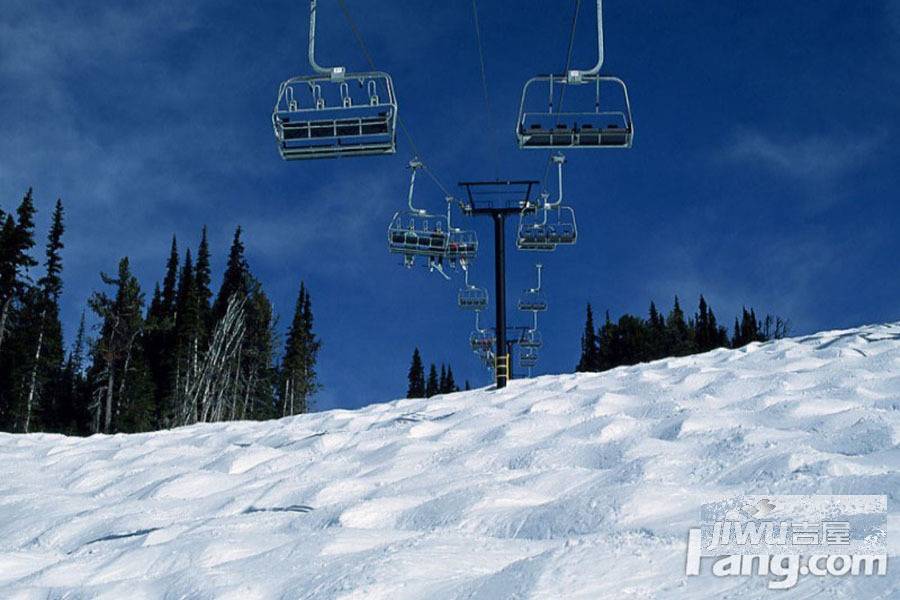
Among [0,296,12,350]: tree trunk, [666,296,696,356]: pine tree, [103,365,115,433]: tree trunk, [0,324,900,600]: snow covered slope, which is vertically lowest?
[0,324,900,600]: snow covered slope

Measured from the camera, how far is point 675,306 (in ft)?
291

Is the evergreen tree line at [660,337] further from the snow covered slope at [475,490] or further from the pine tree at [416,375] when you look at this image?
the snow covered slope at [475,490]

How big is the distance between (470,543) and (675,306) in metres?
88.7

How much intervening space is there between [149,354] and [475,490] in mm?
55130

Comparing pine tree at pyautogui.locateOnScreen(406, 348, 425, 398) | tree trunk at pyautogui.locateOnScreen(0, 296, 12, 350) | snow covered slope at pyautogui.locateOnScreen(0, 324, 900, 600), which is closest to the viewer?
snow covered slope at pyautogui.locateOnScreen(0, 324, 900, 600)

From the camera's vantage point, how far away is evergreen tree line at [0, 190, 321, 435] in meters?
42.4

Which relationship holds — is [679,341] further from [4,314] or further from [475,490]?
[475,490]

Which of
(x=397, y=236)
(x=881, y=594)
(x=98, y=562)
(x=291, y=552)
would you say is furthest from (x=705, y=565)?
(x=397, y=236)

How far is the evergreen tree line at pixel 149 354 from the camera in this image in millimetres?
42406

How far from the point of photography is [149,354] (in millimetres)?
55156

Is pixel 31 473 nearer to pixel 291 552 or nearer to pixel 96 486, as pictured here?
pixel 96 486

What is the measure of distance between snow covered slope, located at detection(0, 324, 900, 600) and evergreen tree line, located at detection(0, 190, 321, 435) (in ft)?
108

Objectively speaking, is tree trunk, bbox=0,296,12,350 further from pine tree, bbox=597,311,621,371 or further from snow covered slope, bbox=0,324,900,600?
pine tree, bbox=597,311,621,371

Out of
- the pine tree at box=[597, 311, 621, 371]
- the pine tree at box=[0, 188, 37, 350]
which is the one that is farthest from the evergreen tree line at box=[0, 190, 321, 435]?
the pine tree at box=[597, 311, 621, 371]
